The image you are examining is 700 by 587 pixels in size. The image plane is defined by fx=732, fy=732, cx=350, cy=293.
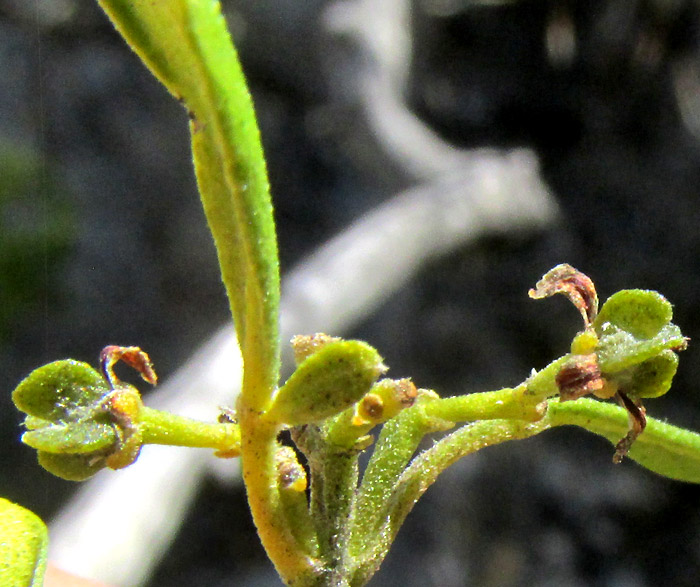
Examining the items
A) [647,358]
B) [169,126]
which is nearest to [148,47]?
[647,358]

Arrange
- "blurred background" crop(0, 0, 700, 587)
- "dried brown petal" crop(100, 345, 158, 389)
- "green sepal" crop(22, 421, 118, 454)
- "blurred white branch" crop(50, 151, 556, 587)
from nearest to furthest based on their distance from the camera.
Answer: "green sepal" crop(22, 421, 118, 454) → "dried brown petal" crop(100, 345, 158, 389) → "blurred white branch" crop(50, 151, 556, 587) → "blurred background" crop(0, 0, 700, 587)

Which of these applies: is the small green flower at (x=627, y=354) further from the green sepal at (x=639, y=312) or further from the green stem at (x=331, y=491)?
the green stem at (x=331, y=491)

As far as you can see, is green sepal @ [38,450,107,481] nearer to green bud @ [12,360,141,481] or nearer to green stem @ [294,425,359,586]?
green bud @ [12,360,141,481]

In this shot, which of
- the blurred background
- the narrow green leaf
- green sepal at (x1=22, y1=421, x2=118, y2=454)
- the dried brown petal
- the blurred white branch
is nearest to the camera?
the narrow green leaf

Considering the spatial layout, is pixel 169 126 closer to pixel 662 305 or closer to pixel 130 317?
pixel 130 317

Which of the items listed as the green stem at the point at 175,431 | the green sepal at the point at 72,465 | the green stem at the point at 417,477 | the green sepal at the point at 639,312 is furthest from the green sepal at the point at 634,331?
the green sepal at the point at 72,465

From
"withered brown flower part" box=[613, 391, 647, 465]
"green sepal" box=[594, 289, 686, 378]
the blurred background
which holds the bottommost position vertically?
the blurred background

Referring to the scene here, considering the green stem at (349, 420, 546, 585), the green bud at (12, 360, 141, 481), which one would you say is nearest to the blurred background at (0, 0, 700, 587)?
the green stem at (349, 420, 546, 585)
